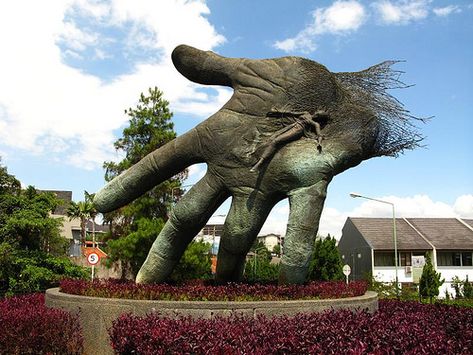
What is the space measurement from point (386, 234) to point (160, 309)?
98.0ft

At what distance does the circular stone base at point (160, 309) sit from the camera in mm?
6863

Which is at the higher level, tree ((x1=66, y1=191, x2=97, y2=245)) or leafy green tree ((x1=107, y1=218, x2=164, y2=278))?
tree ((x1=66, y1=191, x2=97, y2=245))

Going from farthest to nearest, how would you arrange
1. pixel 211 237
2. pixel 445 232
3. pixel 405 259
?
pixel 445 232 → pixel 405 259 → pixel 211 237

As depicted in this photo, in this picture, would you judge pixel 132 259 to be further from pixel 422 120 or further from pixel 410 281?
pixel 410 281

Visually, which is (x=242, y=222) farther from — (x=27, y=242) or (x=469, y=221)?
(x=469, y=221)

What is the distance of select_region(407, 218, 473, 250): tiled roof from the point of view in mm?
33500

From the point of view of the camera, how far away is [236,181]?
8.61 metres

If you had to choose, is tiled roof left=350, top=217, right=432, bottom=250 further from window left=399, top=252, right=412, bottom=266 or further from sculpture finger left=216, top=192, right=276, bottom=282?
sculpture finger left=216, top=192, right=276, bottom=282

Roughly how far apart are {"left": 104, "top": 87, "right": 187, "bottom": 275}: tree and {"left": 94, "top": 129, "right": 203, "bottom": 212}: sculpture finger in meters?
9.90

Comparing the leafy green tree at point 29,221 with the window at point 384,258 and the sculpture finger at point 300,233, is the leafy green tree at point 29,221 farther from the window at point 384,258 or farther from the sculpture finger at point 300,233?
the window at point 384,258

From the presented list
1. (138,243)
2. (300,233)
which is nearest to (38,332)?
(300,233)

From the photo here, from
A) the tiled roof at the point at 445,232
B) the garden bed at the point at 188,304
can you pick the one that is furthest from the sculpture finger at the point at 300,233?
the tiled roof at the point at 445,232

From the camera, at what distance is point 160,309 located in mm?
6883

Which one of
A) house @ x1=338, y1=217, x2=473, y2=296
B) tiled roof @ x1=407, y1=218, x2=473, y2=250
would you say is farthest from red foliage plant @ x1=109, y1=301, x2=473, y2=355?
tiled roof @ x1=407, y1=218, x2=473, y2=250
